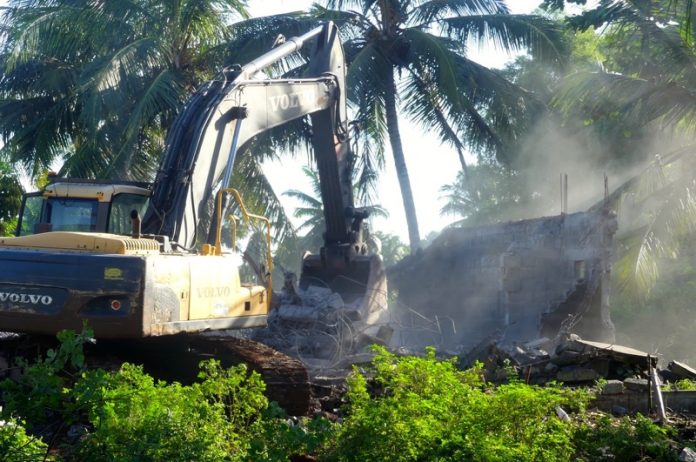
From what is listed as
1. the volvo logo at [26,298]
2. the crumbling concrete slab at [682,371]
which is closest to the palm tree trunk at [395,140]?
the crumbling concrete slab at [682,371]

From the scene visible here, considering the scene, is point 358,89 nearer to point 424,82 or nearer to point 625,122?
point 424,82

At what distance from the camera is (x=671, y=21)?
20.3 m

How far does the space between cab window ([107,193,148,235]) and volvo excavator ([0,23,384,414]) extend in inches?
0.4

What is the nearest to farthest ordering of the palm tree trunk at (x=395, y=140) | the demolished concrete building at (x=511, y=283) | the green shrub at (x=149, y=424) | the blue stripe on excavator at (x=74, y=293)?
the green shrub at (x=149, y=424)
the blue stripe on excavator at (x=74, y=293)
the demolished concrete building at (x=511, y=283)
the palm tree trunk at (x=395, y=140)

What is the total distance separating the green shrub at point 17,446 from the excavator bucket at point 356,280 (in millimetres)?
9677

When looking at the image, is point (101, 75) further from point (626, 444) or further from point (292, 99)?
point (626, 444)

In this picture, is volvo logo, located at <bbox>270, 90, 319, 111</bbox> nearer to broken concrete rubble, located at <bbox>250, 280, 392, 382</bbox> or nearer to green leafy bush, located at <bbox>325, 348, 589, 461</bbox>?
broken concrete rubble, located at <bbox>250, 280, 392, 382</bbox>

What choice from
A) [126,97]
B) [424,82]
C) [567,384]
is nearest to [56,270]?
[567,384]

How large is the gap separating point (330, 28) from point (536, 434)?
33.4ft

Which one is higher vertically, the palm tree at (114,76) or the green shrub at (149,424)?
the palm tree at (114,76)

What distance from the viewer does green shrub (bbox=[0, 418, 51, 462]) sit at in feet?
17.4

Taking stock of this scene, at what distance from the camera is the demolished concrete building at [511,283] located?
1731 cm

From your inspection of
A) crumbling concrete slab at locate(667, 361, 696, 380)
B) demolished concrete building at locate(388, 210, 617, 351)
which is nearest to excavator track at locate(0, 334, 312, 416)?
crumbling concrete slab at locate(667, 361, 696, 380)

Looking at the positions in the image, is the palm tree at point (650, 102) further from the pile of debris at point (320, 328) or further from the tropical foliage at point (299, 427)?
the tropical foliage at point (299, 427)
